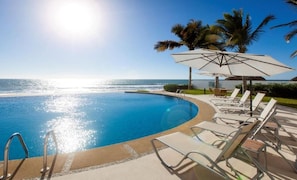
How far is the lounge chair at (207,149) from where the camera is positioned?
2254mm

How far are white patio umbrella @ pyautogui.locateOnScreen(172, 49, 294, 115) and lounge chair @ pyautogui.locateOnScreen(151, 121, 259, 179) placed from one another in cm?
236

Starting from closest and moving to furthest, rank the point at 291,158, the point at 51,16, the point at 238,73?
the point at 291,158 → the point at 238,73 → the point at 51,16

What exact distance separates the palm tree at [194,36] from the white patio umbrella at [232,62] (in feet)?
44.7

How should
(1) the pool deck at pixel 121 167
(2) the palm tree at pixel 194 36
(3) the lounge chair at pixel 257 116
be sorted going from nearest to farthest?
(1) the pool deck at pixel 121 167
(3) the lounge chair at pixel 257 116
(2) the palm tree at pixel 194 36

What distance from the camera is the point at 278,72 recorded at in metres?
4.05

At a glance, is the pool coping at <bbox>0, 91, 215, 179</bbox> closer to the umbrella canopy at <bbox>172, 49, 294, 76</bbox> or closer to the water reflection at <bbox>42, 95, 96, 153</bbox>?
the water reflection at <bbox>42, 95, 96, 153</bbox>

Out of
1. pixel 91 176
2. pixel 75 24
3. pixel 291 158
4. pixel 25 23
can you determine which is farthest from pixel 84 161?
pixel 25 23

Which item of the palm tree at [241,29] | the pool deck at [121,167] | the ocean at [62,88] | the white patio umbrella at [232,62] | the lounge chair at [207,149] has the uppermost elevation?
the palm tree at [241,29]

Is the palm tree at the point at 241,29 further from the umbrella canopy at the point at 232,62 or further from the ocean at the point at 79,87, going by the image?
the umbrella canopy at the point at 232,62

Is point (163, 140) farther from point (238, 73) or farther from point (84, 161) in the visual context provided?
point (238, 73)

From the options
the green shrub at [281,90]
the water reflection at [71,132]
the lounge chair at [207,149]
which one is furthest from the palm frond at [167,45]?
the lounge chair at [207,149]

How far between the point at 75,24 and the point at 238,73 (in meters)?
8.12

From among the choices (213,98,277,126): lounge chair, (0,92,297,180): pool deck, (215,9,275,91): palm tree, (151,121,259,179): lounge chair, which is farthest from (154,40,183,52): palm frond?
(151,121,259,179): lounge chair

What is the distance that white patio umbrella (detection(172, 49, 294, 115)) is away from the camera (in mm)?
4062
